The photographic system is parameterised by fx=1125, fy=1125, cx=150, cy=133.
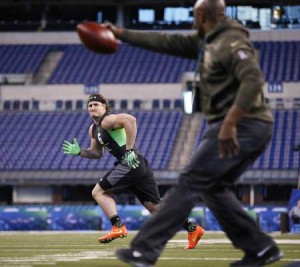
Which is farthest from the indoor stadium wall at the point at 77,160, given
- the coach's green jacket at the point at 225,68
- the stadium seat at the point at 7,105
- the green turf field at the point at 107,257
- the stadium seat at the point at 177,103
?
the coach's green jacket at the point at 225,68

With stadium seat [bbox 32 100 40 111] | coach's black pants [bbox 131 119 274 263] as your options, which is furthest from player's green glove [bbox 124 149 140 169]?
stadium seat [bbox 32 100 40 111]

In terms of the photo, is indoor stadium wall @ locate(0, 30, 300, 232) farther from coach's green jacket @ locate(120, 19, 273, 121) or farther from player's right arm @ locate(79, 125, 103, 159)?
coach's green jacket @ locate(120, 19, 273, 121)

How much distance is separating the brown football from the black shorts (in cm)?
548

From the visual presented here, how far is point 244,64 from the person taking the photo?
6.83 metres

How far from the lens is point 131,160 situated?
42.2ft

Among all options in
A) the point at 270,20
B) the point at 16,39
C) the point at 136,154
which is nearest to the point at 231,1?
the point at 270,20

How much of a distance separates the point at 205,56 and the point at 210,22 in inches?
8.8

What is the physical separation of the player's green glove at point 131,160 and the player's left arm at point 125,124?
0.24 ft

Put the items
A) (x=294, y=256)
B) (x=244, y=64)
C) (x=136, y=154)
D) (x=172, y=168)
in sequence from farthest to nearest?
1. (x=172, y=168)
2. (x=136, y=154)
3. (x=294, y=256)
4. (x=244, y=64)

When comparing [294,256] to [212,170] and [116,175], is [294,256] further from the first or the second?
[212,170]

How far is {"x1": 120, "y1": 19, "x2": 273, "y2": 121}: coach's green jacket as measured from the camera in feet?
22.3

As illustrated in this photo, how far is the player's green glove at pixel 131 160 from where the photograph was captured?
12.8 m

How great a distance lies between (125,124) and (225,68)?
572cm

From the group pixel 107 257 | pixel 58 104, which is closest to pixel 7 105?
pixel 58 104
